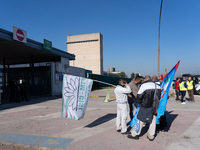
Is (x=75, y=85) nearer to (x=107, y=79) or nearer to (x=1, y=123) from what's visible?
(x=1, y=123)

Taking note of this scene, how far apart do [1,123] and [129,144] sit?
5410 millimetres

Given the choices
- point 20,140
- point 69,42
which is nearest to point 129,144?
point 20,140

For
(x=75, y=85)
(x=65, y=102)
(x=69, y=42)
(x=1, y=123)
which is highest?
(x=69, y=42)

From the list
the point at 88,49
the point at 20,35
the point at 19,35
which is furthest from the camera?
the point at 88,49

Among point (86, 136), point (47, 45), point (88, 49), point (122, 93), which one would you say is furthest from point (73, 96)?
point (88, 49)

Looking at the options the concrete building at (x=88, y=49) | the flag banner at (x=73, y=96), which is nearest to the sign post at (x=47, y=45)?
the flag banner at (x=73, y=96)

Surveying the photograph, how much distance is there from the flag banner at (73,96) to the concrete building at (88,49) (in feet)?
187

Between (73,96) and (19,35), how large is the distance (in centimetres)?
957

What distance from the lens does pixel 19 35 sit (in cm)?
1242

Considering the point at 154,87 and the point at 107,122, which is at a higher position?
the point at 154,87

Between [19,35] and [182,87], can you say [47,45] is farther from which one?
[182,87]

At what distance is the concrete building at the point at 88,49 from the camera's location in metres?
63.3

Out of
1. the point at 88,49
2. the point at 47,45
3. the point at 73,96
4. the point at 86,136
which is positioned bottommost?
the point at 86,136

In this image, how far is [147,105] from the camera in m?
4.38
